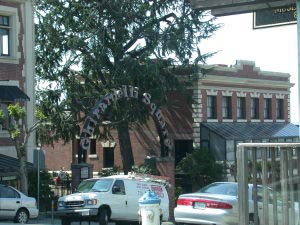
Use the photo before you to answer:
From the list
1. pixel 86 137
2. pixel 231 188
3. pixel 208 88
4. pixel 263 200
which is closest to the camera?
pixel 263 200

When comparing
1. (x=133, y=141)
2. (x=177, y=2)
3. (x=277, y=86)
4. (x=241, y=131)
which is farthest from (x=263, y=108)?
(x=177, y=2)

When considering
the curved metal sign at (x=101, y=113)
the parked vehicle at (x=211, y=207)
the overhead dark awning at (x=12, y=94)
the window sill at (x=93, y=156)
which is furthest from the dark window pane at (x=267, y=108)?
the parked vehicle at (x=211, y=207)

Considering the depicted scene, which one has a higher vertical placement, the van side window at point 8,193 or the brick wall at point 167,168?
the brick wall at point 167,168

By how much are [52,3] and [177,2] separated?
7.64 m

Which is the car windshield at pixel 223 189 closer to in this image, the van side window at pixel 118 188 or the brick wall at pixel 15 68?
the van side window at pixel 118 188

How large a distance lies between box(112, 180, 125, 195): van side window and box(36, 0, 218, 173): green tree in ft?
43.7

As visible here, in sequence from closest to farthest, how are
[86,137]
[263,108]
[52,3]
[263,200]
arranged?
1. [263,200]
2. [86,137]
3. [52,3]
4. [263,108]

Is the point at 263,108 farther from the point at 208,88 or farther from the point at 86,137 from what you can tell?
the point at 86,137

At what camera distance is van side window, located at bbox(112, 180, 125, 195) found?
76.3 ft

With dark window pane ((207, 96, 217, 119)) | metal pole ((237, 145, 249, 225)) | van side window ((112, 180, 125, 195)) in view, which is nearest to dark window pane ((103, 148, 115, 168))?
dark window pane ((207, 96, 217, 119))

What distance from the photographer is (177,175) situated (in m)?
40.8

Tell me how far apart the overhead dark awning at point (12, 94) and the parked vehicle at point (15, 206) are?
601 centimetres

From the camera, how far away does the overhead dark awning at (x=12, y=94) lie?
28.9 metres

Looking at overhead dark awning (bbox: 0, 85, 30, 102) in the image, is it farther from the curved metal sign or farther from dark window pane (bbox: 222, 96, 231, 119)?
dark window pane (bbox: 222, 96, 231, 119)
